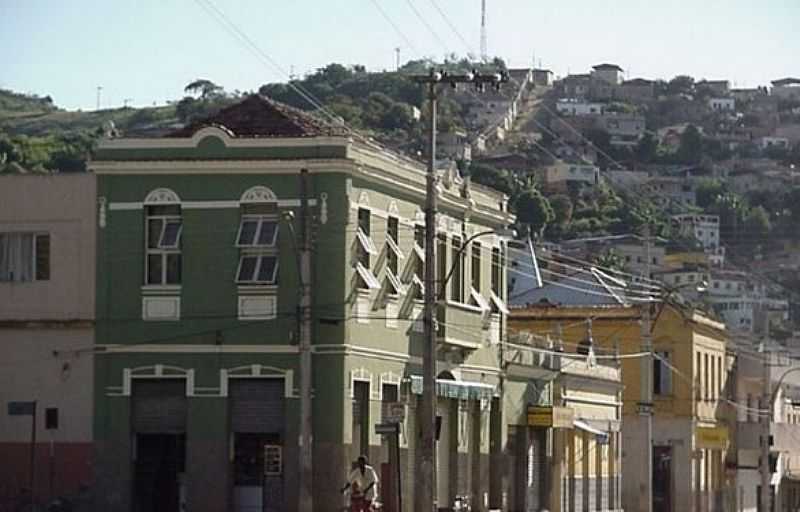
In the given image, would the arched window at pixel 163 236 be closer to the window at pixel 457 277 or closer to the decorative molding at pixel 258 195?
the decorative molding at pixel 258 195

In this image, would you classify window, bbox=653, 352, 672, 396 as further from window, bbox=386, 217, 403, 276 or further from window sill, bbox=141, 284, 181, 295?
window sill, bbox=141, 284, 181, 295

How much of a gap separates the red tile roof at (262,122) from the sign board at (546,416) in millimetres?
14267

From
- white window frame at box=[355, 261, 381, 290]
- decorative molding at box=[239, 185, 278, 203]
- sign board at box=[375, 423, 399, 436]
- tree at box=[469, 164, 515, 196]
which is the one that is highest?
tree at box=[469, 164, 515, 196]

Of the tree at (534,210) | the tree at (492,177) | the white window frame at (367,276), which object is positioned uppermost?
the tree at (492,177)

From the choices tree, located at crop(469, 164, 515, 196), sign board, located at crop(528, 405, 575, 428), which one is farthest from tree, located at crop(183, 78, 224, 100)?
sign board, located at crop(528, 405, 575, 428)

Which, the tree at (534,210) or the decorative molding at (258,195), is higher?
the tree at (534,210)

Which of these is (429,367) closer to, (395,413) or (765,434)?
(395,413)

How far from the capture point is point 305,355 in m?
52.7

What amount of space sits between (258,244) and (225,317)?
71.4 inches

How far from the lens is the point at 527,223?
161250mm

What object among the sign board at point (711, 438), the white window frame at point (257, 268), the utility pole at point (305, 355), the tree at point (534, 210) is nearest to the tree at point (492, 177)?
the tree at point (534, 210)

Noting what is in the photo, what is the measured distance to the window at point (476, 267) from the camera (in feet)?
215

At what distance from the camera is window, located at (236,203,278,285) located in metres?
55.3

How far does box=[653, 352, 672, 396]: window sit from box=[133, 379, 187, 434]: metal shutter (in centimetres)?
3850
